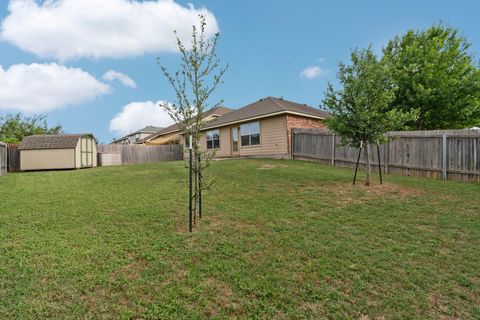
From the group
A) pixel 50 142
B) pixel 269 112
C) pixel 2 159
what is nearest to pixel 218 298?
pixel 269 112

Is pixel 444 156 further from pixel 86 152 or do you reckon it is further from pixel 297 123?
pixel 86 152

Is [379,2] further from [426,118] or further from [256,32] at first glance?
[426,118]

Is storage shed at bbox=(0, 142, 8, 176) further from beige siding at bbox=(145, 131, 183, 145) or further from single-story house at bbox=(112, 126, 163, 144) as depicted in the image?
single-story house at bbox=(112, 126, 163, 144)

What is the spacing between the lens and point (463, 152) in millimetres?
9930

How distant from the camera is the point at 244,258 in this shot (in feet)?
12.7

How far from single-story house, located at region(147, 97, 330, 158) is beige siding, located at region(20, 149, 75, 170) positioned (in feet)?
30.3

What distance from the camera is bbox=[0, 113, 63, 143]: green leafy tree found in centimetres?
3397

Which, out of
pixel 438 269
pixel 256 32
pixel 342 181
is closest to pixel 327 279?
pixel 438 269

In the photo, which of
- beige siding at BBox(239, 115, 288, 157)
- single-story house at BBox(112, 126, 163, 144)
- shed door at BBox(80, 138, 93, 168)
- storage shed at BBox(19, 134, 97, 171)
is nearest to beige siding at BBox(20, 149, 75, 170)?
storage shed at BBox(19, 134, 97, 171)

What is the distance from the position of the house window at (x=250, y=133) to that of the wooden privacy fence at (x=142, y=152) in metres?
10.4

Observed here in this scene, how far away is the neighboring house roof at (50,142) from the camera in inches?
727

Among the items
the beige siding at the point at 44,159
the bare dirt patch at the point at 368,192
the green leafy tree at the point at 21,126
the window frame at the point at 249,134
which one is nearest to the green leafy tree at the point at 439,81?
the window frame at the point at 249,134

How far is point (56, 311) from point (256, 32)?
12.4 m

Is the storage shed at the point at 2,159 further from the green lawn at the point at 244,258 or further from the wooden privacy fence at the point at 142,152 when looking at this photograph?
the green lawn at the point at 244,258
